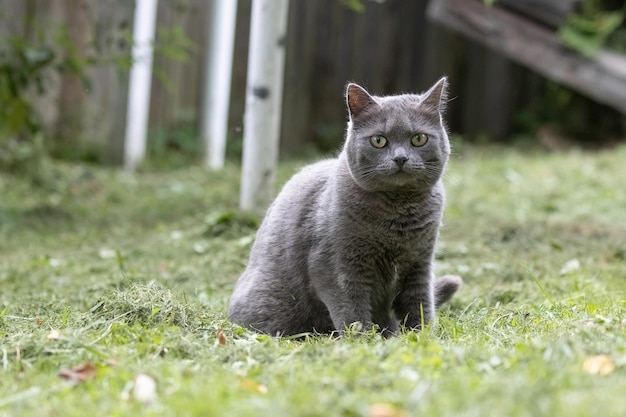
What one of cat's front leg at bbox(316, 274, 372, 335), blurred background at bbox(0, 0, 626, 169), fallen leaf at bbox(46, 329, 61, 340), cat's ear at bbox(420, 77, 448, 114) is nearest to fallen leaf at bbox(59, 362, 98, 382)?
fallen leaf at bbox(46, 329, 61, 340)

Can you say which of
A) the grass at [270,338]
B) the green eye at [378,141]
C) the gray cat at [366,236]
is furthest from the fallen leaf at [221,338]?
the green eye at [378,141]

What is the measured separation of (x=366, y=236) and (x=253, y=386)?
1184 millimetres

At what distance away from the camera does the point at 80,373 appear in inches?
93.0

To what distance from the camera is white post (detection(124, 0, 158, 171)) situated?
26.5ft

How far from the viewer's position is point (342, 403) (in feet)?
6.34

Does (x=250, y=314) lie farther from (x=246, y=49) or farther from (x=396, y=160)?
(x=246, y=49)

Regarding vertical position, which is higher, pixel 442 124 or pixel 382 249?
pixel 442 124

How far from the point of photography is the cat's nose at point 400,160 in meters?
3.15

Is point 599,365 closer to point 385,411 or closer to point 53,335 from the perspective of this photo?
point 385,411

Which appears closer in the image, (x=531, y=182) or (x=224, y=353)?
(x=224, y=353)

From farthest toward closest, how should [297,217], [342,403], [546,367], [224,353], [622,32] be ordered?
[622,32]
[297,217]
[224,353]
[546,367]
[342,403]

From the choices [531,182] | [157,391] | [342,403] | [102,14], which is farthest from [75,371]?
[102,14]

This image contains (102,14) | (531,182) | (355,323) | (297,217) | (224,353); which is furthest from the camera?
(102,14)

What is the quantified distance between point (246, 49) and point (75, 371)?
24.3ft
